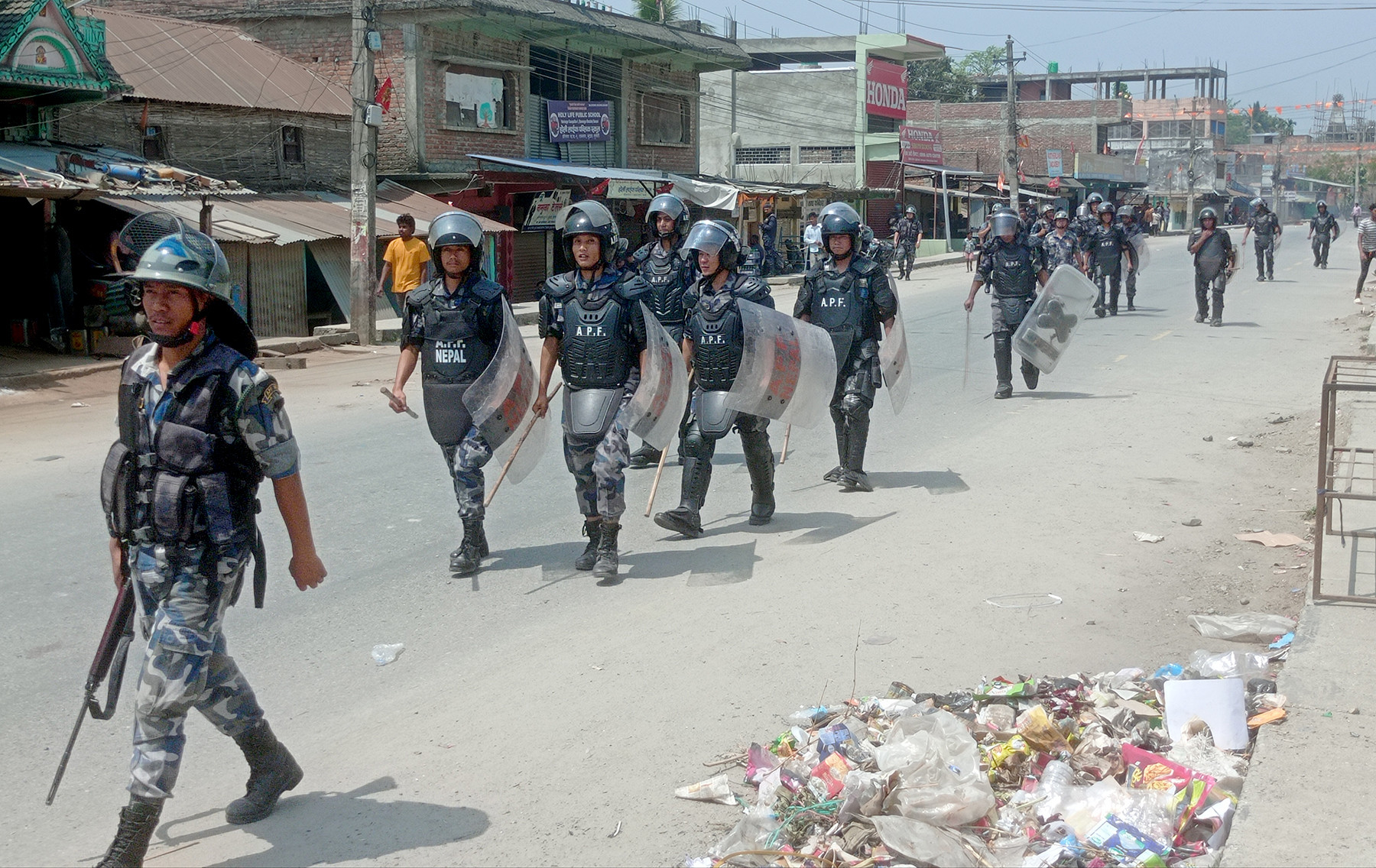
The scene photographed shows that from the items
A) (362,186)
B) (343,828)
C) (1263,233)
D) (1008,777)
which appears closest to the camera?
(343,828)

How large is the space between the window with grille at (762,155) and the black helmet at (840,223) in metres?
43.6

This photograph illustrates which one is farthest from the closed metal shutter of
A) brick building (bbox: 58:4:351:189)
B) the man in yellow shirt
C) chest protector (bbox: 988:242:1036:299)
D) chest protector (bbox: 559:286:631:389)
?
chest protector (bbox: 559:286:631:389)

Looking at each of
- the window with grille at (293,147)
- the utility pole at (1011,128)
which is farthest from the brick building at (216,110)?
the utility pole at (1011,128)

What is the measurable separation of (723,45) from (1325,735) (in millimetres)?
31871

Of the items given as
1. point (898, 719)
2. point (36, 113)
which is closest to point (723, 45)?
point (36, 113)

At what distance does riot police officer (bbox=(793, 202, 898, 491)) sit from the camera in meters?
8.28

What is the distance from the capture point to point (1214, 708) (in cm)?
403

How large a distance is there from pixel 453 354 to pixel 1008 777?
3.55m

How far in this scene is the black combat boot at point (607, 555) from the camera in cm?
623

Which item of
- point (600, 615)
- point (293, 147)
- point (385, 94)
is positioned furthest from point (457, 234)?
point (385, 94)

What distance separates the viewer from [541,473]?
8953mm

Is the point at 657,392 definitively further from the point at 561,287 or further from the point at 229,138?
the point at 229,138

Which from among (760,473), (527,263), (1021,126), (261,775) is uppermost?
(1021,126)

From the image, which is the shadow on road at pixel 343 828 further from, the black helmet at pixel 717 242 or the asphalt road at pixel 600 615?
the black helmet at pixel 717 242
